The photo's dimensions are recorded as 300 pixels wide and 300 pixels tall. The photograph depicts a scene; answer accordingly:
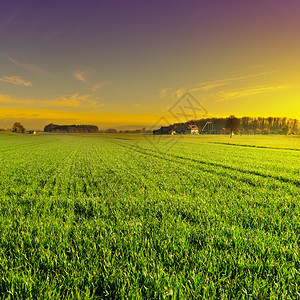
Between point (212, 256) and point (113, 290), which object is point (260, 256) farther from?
point (113, 290)

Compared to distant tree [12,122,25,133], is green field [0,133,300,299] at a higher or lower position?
lower

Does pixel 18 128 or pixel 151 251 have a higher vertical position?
pixel 18 128

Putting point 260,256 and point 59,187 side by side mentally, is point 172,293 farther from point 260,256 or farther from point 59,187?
point 59,187

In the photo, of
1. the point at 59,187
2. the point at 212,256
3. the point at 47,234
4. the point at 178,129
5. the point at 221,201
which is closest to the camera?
the point at 212,256

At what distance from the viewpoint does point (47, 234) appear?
4.02m

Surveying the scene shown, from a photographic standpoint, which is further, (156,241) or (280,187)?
(280,187)

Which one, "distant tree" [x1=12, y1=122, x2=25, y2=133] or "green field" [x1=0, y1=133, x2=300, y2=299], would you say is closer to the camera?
"green field" [x1=0, y1=133, x2=300, y2=299]

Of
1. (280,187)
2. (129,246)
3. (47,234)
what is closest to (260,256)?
(129,246)

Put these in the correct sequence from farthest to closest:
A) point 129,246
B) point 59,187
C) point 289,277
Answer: point 59,187 < point 129,246 < point 289,277

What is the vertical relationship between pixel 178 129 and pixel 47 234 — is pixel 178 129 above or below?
above

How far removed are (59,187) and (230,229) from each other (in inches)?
310

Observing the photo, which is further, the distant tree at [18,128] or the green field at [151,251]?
the distant tree at [18,128]

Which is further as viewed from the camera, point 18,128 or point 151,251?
point 18,128

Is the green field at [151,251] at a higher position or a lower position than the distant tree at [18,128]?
lower
